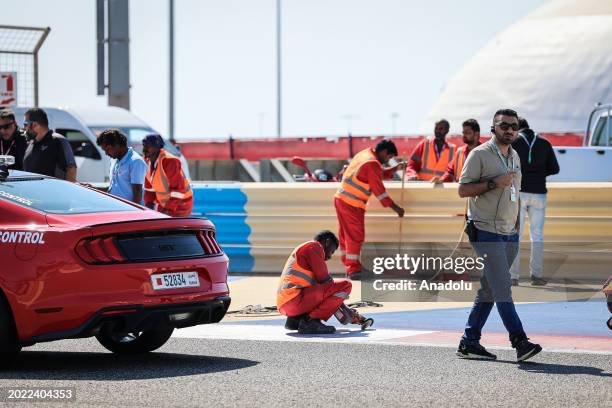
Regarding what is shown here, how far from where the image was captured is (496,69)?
111m

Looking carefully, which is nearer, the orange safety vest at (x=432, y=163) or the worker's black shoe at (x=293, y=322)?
the worker's black shoe at (x=293, y=322)

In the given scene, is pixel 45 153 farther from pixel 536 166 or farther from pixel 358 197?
pixel 536 166

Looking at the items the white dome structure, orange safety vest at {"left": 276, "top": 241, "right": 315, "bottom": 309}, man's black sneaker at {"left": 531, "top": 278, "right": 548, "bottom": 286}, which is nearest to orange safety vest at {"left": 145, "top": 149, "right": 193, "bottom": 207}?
orange safety vest at {"left": 276, "top": 241, "right": 315, "bottom": 309}

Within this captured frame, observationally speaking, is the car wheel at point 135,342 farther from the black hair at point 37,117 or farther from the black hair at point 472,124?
the black hair at point 472,124

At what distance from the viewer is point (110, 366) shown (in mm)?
10383

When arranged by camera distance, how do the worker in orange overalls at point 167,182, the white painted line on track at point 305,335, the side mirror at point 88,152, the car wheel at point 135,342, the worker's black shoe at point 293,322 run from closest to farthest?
the car wheel at point 135,342, the white painted line on track at point 305,335, the worker's black shoe at point 293,322, the worker in orange overalls at point 167,182, the side mirror at point 88,152

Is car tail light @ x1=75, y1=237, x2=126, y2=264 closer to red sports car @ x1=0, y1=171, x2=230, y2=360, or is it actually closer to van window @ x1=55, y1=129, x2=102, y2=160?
red sports car @ x1=0, y1=171, x2=230, y2=360

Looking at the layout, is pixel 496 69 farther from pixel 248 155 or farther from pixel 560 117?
pixel 248 155

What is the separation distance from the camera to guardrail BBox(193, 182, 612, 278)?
654 inches

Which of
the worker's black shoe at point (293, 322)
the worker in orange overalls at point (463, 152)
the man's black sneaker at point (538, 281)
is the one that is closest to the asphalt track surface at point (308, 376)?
the worker's black shoe at point (293, 322)

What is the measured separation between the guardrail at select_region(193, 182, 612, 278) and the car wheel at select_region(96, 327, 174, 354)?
6334 mm

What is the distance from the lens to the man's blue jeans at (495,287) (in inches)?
412

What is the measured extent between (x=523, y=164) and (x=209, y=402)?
7645 mm

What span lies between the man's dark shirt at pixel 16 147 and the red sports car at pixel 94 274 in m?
4.28
